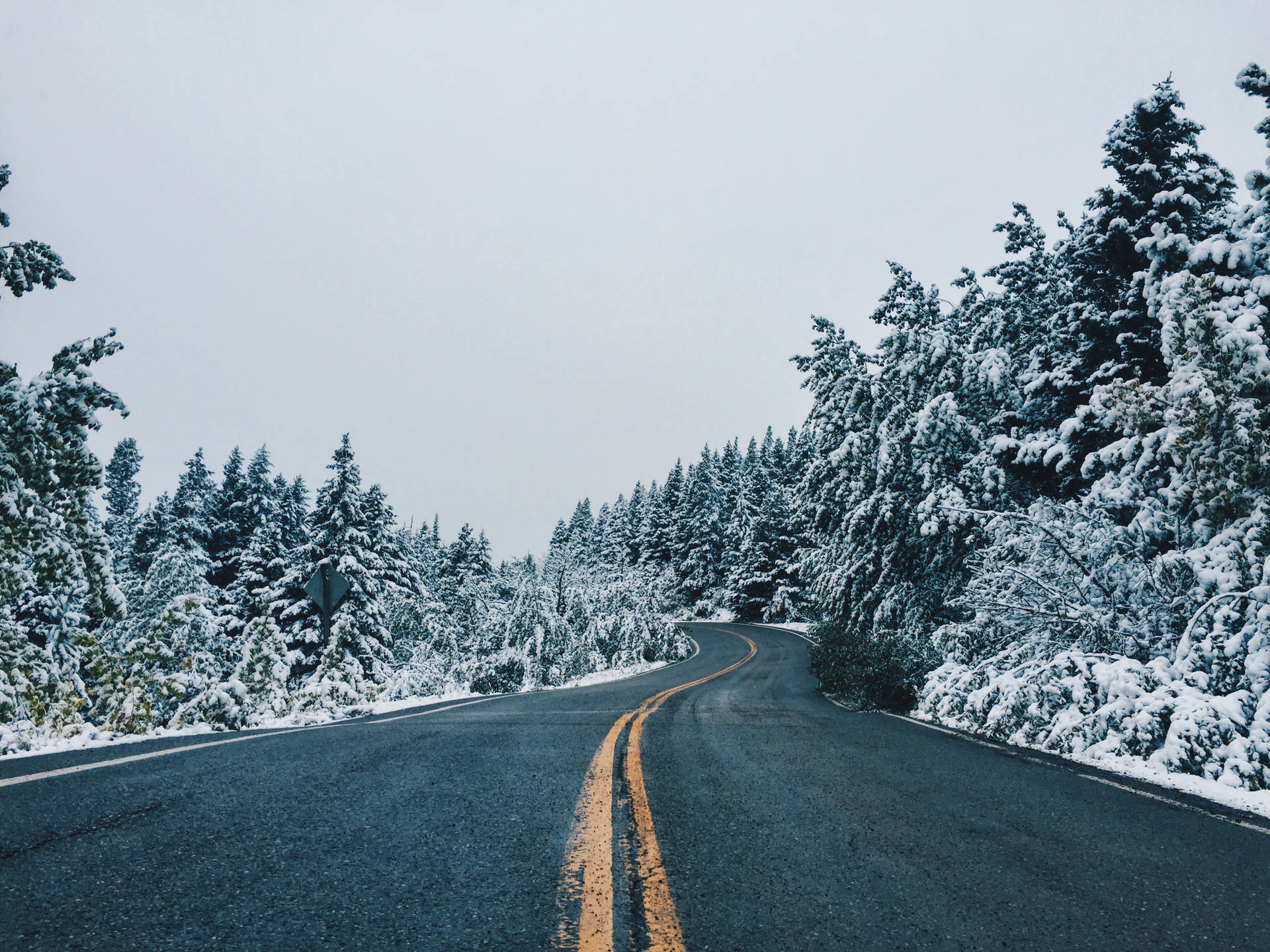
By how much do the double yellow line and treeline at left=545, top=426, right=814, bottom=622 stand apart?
32.6 meters

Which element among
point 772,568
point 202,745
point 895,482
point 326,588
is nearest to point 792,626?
point 772,568

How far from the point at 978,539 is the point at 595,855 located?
471 inches

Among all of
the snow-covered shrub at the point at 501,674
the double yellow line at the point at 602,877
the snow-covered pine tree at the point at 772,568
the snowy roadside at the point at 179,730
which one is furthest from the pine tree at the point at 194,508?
the snow-covered pine tree at the point at 772,568

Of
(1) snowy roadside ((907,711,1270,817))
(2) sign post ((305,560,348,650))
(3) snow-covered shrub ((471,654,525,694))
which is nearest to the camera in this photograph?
(1) snowy roadside ((907,711,1270,817))

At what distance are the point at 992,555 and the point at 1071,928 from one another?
9864 mm

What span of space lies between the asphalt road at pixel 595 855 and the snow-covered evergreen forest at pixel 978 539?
8.11ft

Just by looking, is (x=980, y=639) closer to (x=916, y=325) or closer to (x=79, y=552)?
(x=916, y=325)

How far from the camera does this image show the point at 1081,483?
13.9 meters

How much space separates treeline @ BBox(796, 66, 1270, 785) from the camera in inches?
290

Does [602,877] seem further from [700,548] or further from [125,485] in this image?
[125,485]

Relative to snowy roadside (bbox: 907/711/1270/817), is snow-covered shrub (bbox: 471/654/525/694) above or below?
below

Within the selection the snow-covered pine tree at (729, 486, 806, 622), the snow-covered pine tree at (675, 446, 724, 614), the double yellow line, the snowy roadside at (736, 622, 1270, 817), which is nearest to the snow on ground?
the snow-covered pine tree at (729, 486, 806, 622)

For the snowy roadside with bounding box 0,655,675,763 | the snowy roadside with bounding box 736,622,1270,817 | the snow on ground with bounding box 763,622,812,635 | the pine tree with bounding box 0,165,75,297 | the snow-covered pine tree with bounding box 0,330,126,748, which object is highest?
the pine tree with bounding box 0,165,75,297

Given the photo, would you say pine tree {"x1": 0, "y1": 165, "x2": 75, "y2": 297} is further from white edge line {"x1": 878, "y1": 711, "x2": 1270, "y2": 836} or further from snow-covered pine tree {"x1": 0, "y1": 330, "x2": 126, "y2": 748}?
white edge line {"x1": 878, "y1": 711, "x2": 1270, "y2": 836}
